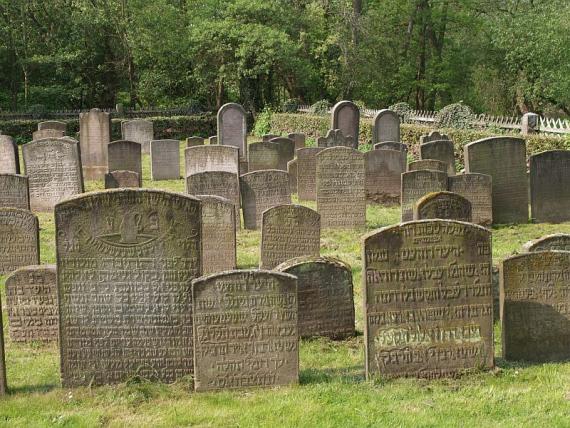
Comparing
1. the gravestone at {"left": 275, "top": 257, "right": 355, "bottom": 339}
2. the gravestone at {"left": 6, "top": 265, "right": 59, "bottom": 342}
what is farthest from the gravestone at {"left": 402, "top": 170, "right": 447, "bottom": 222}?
the gravestone at {"left": 6, "top": 265, "right": 59, "bottom": 342}

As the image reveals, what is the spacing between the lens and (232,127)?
79.9ft

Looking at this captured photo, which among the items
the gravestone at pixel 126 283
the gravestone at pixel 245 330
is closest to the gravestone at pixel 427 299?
the gravestone at pixel 245 330

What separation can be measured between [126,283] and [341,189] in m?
7.80

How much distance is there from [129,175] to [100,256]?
974 cm

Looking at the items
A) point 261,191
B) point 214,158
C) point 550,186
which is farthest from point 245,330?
point 214,158

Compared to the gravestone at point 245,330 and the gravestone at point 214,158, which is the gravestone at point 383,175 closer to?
the gravestone at point 214,158

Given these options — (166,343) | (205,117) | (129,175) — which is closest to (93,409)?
(166,343)

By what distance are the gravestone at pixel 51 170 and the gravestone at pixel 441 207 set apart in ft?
25.6

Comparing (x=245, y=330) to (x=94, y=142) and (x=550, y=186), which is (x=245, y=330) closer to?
(x=550, y=186)

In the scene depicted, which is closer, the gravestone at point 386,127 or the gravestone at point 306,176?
the gravestone at point 306,176

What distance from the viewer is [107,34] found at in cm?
3797

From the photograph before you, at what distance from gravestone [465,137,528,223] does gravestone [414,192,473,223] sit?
3714 mm

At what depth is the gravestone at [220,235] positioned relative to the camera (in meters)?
10.5

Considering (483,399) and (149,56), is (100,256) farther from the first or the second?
(149,56)
